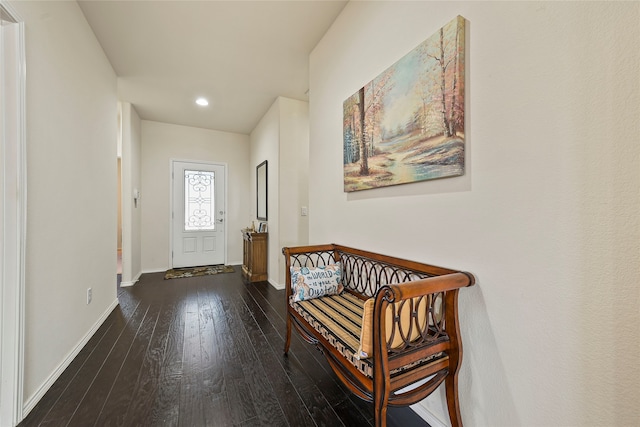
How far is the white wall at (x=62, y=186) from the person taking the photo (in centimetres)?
149

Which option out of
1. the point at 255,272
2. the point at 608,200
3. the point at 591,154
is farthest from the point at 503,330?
the point at 255,272

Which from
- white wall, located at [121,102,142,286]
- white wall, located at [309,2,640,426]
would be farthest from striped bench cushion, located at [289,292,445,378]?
white wall, located at [121,102,142,286]

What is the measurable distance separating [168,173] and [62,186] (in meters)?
3.02

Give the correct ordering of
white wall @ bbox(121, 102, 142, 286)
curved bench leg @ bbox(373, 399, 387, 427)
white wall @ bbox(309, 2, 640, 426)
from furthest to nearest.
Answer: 1. white wall @ bbox(121, 102, 142, 286)
2. curved bench leg @ bbox(373, 399, 387, 427)
3. white wall @ bbox(309, 2, 640, 426)

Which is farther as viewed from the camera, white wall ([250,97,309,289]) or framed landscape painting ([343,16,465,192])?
white wall ([250,97,309,289])

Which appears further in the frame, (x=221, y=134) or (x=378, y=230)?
(x=221, y=134)

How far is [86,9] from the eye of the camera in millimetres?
2084

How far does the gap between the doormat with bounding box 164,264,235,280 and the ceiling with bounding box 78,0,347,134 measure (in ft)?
8.89

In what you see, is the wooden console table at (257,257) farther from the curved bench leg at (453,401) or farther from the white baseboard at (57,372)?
the curved bench leg at (453,401)

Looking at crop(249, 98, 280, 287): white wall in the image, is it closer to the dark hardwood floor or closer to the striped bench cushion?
the dark hardwood floor

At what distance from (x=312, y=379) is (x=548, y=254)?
4.97 feet

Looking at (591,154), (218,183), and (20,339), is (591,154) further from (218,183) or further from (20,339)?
(218,183)

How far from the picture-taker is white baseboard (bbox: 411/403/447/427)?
1321mm

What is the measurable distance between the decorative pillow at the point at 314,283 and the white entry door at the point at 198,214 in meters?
3.71
